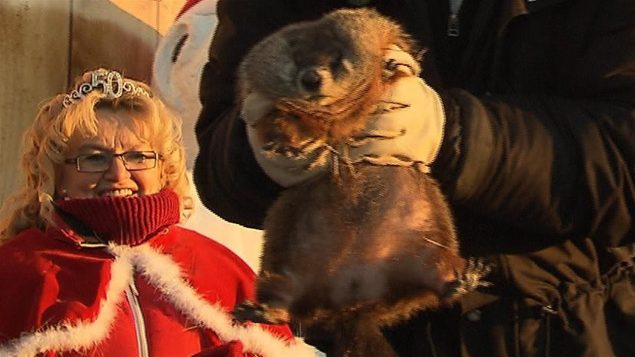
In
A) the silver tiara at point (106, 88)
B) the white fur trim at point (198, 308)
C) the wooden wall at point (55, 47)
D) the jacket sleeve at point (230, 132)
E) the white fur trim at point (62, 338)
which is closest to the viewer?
the jacket sleeve at point (230, 132)

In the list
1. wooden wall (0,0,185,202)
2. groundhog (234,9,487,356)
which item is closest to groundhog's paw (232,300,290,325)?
groundhog (234,9,487,356)

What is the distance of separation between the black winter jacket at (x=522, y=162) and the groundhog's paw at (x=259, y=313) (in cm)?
9

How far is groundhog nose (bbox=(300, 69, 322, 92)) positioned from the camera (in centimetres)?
62

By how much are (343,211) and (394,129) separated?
0.06 metres

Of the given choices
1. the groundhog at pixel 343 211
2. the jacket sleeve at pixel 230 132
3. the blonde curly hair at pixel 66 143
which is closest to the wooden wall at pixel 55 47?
the blonde curly hair at pixel 66 143

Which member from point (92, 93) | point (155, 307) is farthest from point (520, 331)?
point (92, 93)

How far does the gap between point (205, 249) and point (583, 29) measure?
1.10 m

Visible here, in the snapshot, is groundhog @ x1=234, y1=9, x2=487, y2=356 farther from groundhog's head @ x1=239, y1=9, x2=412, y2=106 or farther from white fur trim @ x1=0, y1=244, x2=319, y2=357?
white fur trim @ x1=0, y1=244, x2=319, y2=357

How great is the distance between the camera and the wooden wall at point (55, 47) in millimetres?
2092

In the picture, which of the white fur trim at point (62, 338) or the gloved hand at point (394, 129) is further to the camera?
the white fur trim at point (62, 338)

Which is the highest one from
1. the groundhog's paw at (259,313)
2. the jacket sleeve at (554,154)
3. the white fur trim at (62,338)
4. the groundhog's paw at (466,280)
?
the jacket sleeve at (554,154)

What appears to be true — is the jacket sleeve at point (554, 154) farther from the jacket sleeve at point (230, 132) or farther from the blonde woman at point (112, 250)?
the blonde woman at point (112, 250)

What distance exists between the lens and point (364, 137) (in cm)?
65

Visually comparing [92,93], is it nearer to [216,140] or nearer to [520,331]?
[216,140]
